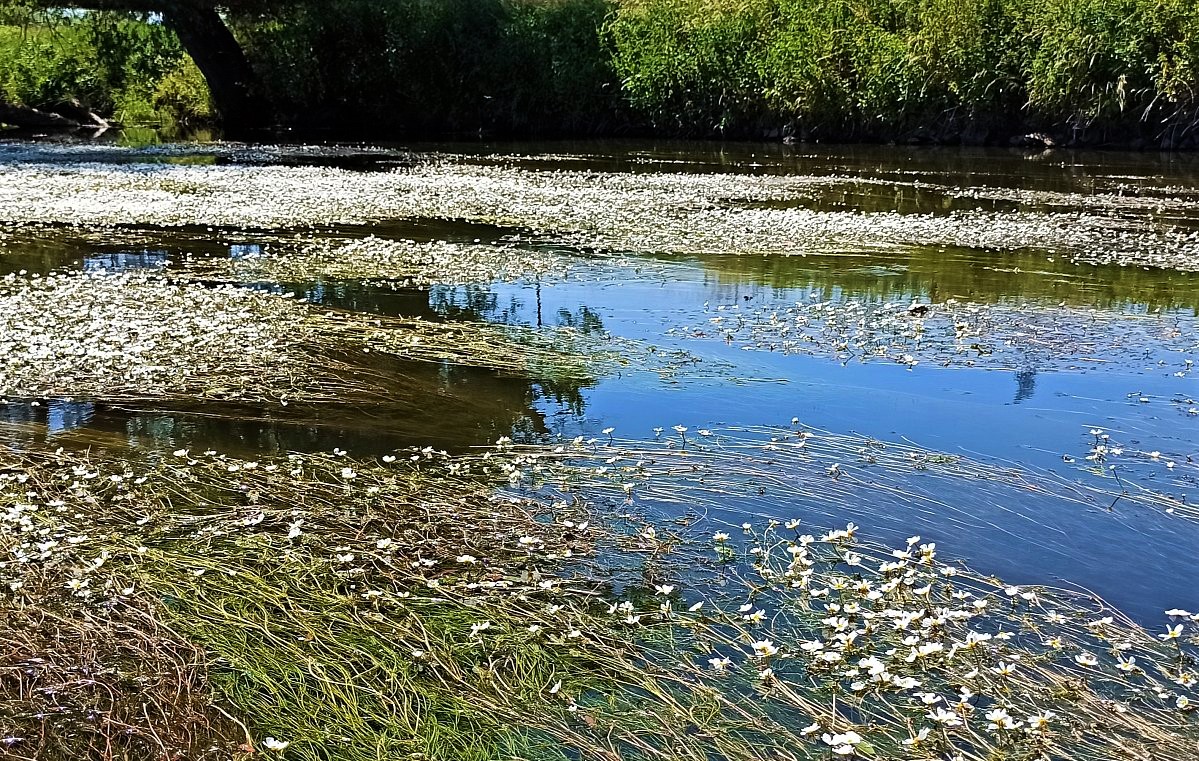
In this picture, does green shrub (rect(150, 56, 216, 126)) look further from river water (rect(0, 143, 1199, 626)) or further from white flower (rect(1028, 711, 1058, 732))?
white flower (rect(1028, 711, 1058, 732))

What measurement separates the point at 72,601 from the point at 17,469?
173cm

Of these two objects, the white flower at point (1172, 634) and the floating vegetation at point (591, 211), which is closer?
the white flower at point (1172, 634)

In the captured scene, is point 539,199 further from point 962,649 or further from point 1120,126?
point 1120,126

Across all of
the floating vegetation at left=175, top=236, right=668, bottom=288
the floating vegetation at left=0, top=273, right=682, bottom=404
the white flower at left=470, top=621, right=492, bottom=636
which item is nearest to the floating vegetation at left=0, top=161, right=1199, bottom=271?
the floating vegetation at left=175, top=236, right=668, bottom=288

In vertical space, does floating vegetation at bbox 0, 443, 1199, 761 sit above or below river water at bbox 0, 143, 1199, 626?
below

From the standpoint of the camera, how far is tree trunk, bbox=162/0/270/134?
3494 cm

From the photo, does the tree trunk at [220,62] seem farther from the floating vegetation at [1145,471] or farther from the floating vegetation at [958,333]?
the floating vegetation at [1145,471]

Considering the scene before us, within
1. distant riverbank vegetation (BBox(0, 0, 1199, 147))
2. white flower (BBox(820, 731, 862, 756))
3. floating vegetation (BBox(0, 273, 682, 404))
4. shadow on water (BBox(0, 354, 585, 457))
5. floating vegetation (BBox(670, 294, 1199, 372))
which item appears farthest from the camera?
distant riverbank vegetation (BBox(0, 0, 1199, 147))

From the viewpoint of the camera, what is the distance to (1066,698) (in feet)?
13.4

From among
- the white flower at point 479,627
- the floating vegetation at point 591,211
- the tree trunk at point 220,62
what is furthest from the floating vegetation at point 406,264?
the tree trunk at point 220,62

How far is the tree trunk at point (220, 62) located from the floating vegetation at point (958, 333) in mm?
29646

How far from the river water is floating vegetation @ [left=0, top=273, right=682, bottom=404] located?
0.30 meters

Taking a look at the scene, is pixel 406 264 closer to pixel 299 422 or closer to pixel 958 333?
→ pixel 299 422

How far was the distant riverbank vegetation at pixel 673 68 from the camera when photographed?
97.5ft
